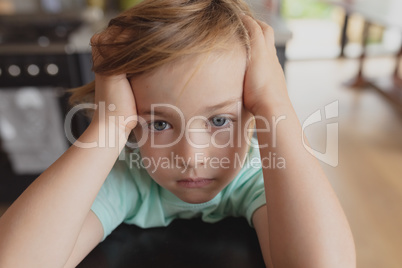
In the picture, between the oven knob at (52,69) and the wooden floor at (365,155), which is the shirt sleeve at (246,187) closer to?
the wooden floor at (365,155)

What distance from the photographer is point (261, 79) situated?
0.55m

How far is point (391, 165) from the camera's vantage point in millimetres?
2219

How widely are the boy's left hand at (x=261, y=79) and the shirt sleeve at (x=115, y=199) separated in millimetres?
260

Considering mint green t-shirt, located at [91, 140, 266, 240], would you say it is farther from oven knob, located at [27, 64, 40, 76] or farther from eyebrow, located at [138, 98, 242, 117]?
oven knob, located at [27, 64, 40, 76]

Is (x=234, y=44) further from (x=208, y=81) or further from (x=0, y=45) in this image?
(x=0, y=45)

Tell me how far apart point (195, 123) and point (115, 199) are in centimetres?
21

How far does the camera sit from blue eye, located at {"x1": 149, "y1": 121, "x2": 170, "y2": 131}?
1.84 ft

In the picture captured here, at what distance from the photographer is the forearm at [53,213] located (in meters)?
0.48

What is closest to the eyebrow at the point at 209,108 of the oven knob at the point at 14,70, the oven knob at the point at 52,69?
the oven knob at the point at 52,69

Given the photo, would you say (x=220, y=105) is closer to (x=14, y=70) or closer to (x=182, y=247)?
(x=182, y=247)

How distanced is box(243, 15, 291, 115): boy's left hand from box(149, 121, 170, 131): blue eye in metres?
0.13

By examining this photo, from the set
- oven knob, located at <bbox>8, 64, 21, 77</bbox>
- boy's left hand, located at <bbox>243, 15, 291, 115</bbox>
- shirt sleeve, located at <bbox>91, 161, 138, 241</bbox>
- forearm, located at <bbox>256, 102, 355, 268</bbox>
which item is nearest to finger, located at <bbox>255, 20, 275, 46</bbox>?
boy's left hand, located at <bbox>243, 15, 291, 115</bbox>

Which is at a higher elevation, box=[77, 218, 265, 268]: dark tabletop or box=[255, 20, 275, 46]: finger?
box=[255, 20, 275, 46]: finger

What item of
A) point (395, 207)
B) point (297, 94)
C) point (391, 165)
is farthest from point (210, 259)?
point (297, 94)
